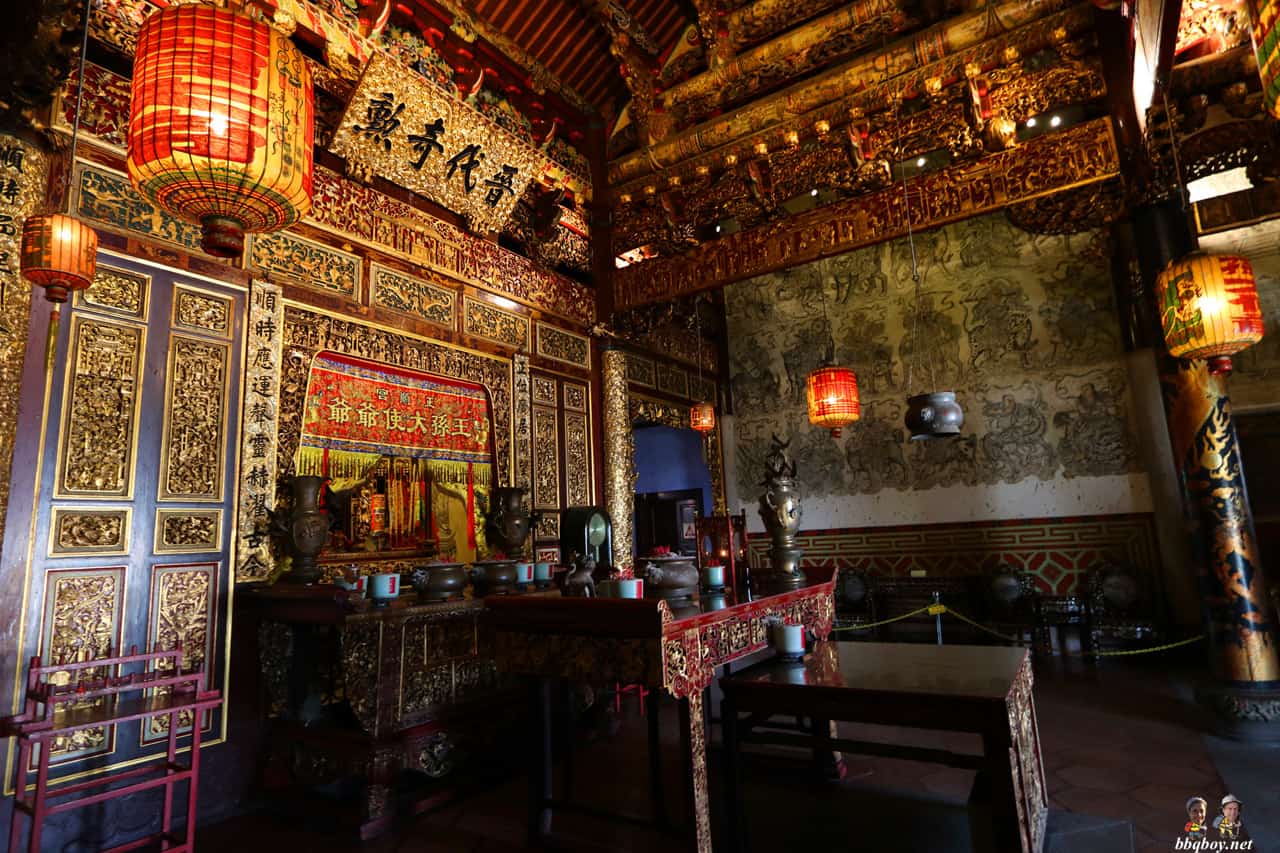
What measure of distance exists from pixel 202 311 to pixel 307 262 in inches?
28.6

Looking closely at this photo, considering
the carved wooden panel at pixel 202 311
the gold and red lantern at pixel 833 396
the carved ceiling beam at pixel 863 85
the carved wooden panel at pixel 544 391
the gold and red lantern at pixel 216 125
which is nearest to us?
the gold and red lantern at pixel 216 125

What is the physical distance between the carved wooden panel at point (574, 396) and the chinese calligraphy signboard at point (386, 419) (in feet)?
3.00

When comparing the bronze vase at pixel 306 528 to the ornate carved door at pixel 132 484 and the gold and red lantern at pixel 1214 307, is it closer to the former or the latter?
the ornate carved door at pixel 132 484

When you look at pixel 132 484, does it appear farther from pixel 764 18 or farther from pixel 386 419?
pixel 764 18

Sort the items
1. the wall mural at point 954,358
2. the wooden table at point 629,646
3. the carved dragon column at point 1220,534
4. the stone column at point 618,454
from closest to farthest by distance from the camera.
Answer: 1. the wooden table at point 629,646
2. the carved dragon column at point 1220,534
3. the stone column at point 618,454
4. the wall mural at point 954,358

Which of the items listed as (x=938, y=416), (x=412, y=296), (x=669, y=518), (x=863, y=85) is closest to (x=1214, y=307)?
(x=938, y=416)

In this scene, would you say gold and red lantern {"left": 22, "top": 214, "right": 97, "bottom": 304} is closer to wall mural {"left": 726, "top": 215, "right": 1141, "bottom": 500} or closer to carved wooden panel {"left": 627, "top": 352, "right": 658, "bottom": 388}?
carved wooden panel {"left": 627, "top": 352, "right": 658, "bottom": 388}

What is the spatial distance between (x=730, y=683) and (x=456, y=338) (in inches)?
138

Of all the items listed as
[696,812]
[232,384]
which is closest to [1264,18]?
[696,812]

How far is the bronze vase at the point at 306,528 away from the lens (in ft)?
10.8

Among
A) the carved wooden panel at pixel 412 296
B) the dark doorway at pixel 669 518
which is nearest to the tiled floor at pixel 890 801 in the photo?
the carved wooden panel at pixel 412 296

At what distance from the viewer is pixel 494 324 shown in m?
5.11

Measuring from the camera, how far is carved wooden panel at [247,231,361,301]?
12.0ft

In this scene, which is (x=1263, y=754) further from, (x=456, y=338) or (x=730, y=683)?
(x=456, y=338)
